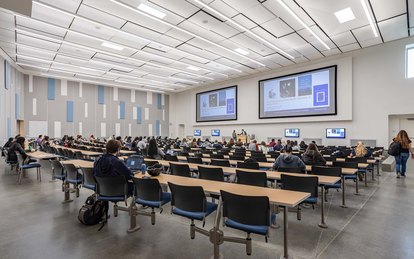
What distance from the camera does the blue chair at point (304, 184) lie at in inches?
124

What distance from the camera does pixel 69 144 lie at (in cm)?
1034

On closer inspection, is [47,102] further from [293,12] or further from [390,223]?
[390,223]

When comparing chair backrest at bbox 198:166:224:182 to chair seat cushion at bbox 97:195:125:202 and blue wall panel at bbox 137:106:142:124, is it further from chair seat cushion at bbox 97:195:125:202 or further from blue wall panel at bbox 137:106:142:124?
blue wall panel at bbox 137:106:142:124

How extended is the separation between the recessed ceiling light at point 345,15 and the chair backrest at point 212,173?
6.71m

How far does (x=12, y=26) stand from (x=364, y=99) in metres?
14.6

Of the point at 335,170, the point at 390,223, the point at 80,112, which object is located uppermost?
the point at 80,112

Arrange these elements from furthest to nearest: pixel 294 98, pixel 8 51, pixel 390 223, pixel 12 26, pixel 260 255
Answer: pixel 294 98, pixel 8 51, pixel 12 26, pixel 390 223, pixel 260 255

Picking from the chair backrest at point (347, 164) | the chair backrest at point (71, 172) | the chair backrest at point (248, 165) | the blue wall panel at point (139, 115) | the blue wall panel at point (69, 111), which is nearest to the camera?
the chair backrest at point (71, 172)

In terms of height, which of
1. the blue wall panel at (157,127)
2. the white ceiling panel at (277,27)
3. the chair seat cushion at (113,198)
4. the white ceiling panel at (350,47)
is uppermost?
the white ceiling panel at (350,47)

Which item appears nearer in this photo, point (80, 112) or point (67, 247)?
point (67, 247)

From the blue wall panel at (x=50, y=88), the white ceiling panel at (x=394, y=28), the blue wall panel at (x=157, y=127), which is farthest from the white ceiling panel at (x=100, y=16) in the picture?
the blue wall panel at (x=157, y=127)

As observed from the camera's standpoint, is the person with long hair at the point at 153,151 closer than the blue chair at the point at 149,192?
No

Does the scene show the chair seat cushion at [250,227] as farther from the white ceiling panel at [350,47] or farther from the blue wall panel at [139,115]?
the blue wall panel at [139,115]

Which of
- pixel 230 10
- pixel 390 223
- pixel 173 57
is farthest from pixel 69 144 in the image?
pixel 390 223
